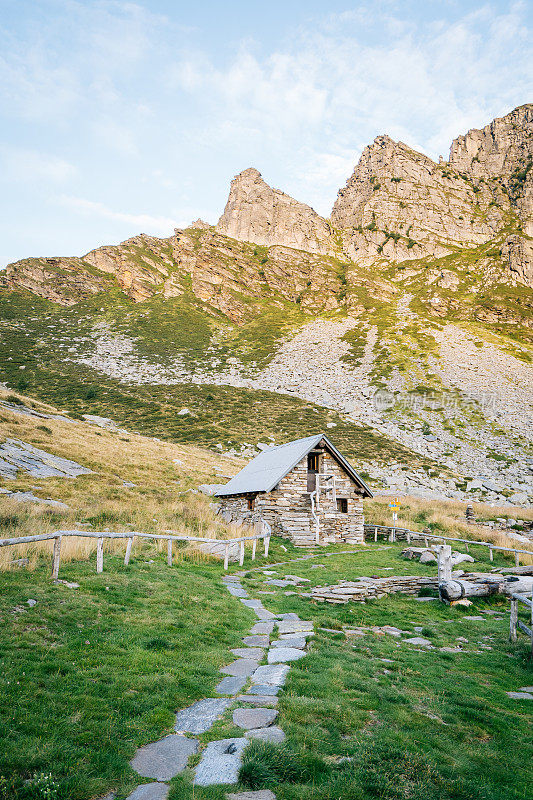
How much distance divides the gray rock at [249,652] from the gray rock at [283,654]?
0.57 feet

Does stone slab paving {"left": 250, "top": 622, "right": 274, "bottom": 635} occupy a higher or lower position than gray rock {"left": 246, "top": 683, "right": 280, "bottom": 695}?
lower

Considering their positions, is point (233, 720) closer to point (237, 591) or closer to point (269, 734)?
point (269, 734)

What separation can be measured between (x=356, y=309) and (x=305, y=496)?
84123 mm

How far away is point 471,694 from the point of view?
7355mm

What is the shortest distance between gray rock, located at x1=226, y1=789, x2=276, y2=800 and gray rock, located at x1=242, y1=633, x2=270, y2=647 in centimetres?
466

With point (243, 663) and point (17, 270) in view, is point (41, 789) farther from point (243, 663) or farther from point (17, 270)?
point (17, 270)

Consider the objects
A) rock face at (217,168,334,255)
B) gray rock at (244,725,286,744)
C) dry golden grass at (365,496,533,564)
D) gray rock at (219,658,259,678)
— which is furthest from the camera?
rock face at (217,168,334,255)

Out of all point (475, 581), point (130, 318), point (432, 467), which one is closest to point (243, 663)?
point (475, 581)

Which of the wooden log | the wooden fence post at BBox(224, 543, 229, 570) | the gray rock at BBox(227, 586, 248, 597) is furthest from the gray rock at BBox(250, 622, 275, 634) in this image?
the wooden log

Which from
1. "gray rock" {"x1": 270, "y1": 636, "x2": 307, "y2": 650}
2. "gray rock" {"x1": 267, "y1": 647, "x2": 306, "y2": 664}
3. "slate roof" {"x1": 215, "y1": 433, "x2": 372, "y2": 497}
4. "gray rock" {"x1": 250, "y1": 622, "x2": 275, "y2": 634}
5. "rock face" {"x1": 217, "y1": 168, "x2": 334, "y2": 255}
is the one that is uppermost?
"rock face" {"x1": 217, "y1": 168, "x2": 334, "y2": 255}

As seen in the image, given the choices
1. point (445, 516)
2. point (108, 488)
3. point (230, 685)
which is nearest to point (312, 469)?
point (445, 516)

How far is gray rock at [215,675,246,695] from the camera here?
659cm

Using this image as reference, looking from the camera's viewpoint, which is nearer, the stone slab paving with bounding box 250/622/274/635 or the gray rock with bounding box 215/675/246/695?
the gray rock with bounding box 215/675/246/695

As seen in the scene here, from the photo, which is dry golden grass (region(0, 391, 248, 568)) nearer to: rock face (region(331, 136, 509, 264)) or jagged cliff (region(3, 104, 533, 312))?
jagged cliff (region(3, 104, 533, 312))
